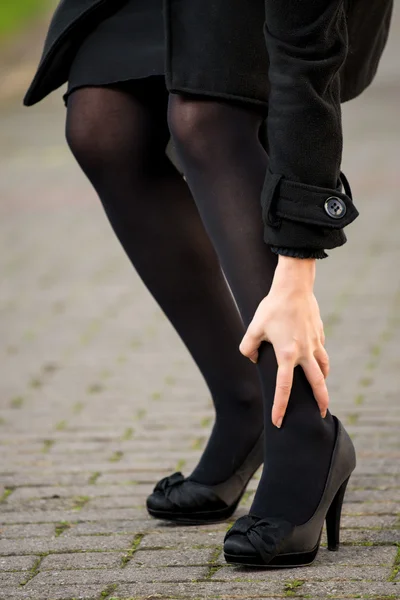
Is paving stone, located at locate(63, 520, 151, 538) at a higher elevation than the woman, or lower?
lower

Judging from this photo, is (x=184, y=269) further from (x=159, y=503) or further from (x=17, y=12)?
(x=17, y=12)

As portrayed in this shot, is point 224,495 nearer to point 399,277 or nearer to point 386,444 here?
point 386,444

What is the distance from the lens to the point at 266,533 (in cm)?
216

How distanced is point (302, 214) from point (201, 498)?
74cm

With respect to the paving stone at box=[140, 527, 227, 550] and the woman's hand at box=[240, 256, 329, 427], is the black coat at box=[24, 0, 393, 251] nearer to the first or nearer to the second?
the woman's hand at box=[240, 256, 329, 427]

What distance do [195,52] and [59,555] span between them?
1.02 m

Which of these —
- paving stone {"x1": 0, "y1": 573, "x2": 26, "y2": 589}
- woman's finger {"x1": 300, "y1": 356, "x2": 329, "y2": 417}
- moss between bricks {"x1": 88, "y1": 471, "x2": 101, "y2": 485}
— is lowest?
moss between bricks {"x1": 88, "y1": 471, "x2": 101, "y2": 485}

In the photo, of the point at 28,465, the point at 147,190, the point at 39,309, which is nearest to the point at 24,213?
the point at 39,309

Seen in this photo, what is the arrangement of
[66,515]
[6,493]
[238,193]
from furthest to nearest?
[6,493] < [66,515] < [238,193]

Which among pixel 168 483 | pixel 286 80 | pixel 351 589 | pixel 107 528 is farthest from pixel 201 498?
pixel 286 80

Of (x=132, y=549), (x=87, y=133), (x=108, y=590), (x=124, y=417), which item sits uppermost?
(x=87, y=133)

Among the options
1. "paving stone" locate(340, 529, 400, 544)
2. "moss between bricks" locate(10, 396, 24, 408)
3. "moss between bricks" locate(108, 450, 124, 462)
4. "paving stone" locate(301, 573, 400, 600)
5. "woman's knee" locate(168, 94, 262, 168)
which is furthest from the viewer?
"moss between bricks" locate(10, 396, 24, 408)

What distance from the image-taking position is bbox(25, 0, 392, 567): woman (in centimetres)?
213

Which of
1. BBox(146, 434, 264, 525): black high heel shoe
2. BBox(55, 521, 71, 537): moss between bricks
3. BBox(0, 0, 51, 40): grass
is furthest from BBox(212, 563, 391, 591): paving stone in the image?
BBox(0, 0, 51, 40): grass
